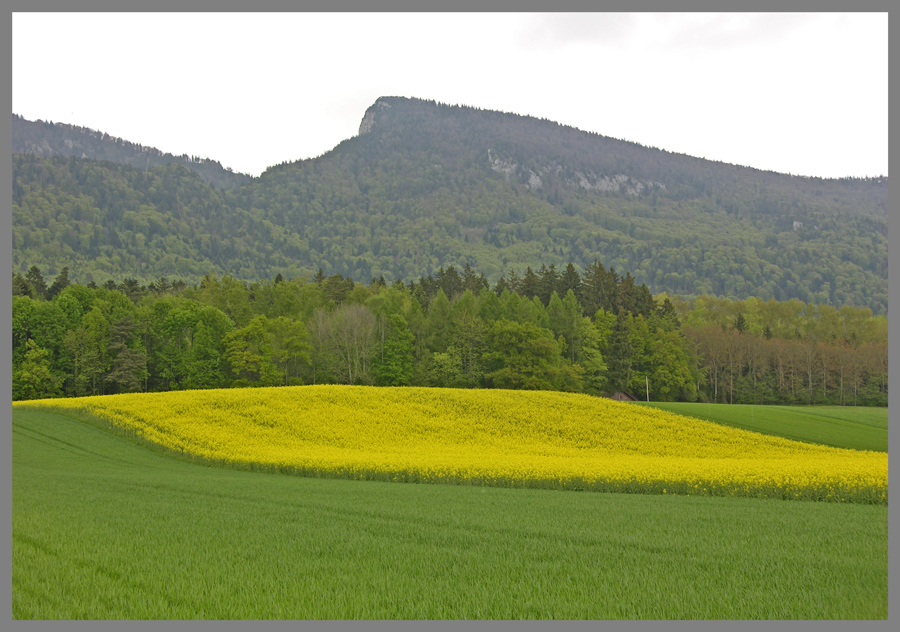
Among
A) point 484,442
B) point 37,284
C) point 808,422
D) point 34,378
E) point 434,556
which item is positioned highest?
point 37,284

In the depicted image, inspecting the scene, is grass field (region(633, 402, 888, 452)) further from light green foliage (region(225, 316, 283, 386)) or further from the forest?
light green foliage (region(225, 316, 283, 386))

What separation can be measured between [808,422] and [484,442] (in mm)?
28863

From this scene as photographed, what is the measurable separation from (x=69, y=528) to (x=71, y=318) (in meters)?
75.3

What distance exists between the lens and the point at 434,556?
37.0 feet

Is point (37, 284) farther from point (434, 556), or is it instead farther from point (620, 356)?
point (434, 556)

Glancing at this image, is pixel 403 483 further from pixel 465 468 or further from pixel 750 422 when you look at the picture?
pixel 750 422

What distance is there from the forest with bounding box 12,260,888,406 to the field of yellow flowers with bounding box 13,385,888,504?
83.1 feet

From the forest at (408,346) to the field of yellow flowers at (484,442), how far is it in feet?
83.1

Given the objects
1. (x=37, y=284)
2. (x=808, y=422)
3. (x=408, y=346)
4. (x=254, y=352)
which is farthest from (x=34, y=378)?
(x=808, y=422)

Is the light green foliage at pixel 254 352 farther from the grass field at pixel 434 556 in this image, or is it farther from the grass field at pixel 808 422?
the grass field at pixel 434 556

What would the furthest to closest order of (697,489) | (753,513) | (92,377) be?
(92,377) < (697,489) < (753,513)

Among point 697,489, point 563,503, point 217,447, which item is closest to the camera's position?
point 563,503

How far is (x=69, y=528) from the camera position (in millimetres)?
13266

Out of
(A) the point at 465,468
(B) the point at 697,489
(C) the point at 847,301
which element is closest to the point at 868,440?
(B) the point at 697,489
